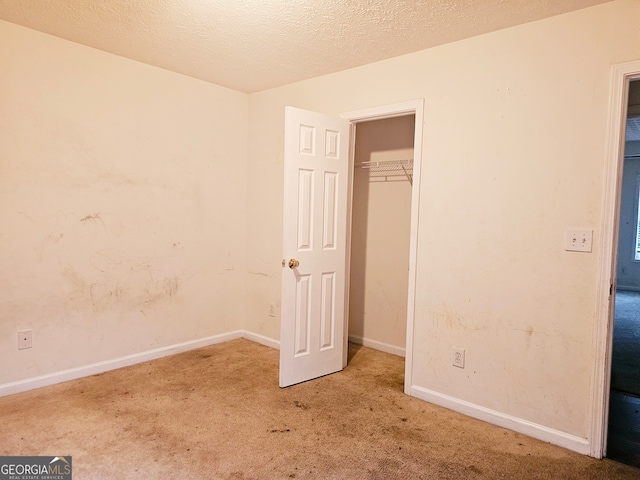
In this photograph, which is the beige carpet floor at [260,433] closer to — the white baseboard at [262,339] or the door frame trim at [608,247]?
the door frame trim at [608,247]

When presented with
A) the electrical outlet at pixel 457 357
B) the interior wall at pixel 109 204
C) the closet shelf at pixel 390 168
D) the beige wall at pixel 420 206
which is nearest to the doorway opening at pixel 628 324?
the beige wall at pixel 420 206

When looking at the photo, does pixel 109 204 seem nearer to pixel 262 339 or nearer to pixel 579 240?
pixel 262 339

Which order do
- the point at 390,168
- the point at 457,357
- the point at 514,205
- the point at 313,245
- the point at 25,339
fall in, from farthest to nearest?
the point at 390,168 → the point at 313,245 → the point at 25,339 → the point at 457,357 → the point at 514,205

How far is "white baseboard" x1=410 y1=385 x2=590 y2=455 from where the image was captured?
2270 millimetres

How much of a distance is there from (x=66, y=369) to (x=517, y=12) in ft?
12.3

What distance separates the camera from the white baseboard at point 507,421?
7.45 ft

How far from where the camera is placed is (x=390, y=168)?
3.88 meters

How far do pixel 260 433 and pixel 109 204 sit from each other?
6.72 ft

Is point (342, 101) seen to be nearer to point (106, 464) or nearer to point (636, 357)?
point (106, 464)

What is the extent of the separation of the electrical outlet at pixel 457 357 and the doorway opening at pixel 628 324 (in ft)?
2.84

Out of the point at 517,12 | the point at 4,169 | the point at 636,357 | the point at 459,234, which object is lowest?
the point at 636,357

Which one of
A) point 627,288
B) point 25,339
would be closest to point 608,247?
point 25,339

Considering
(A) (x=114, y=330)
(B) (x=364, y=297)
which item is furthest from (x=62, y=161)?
(B) (x=364, y=297)

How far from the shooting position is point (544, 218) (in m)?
2.35
